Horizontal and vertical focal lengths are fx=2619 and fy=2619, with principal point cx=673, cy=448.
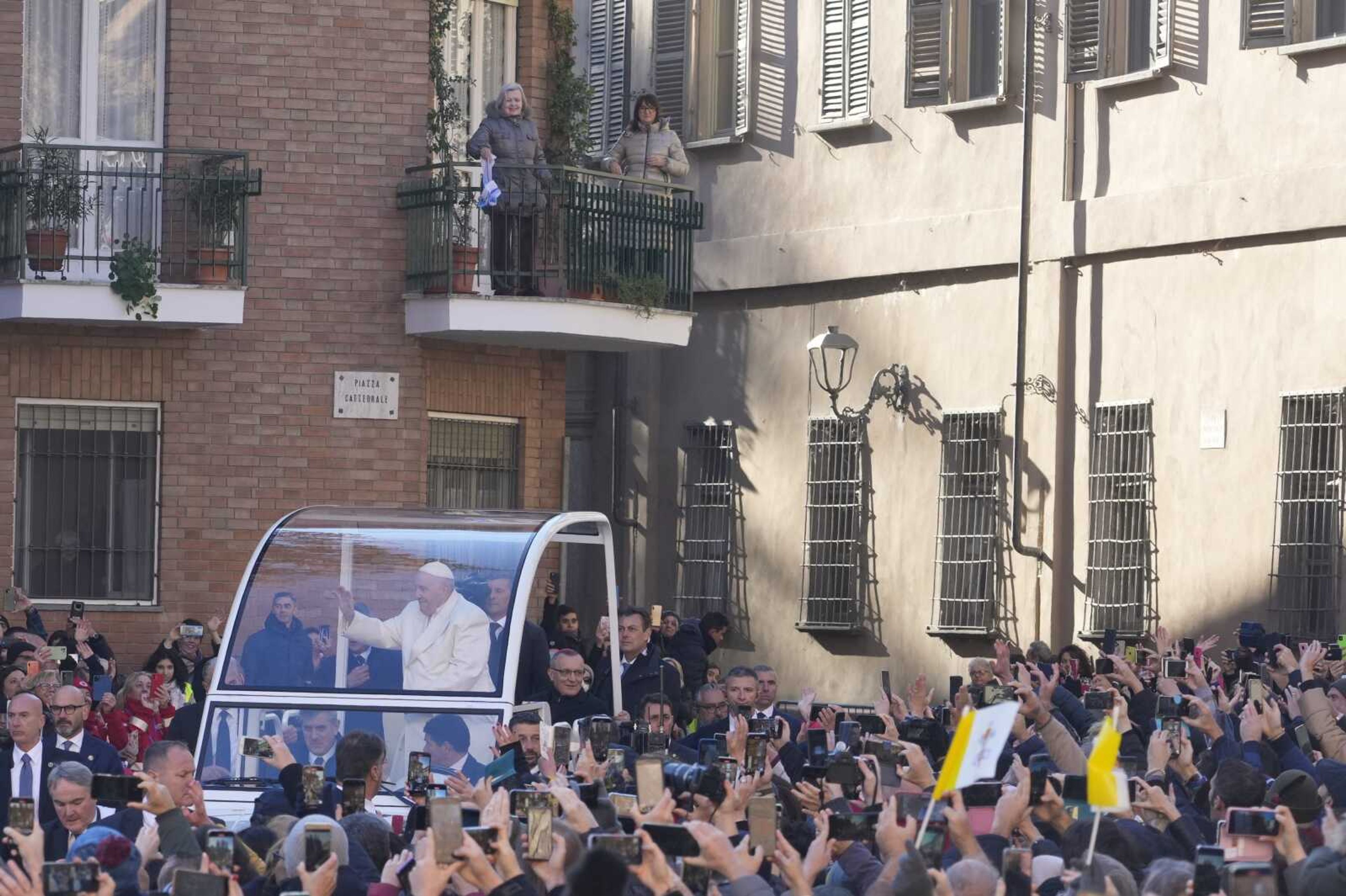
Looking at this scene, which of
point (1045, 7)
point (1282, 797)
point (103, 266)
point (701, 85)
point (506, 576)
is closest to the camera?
point (1282, 797)

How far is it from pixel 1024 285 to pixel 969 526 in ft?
6.81

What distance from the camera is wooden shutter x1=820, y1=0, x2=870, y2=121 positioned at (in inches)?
900

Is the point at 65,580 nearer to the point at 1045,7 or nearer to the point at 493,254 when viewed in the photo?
the point at 493,254

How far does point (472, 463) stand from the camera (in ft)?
68.7

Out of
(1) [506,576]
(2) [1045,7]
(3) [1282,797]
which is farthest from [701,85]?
(3) [1282,797]

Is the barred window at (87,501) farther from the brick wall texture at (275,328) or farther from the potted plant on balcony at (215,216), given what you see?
the potted plant on balcony at (215,216)

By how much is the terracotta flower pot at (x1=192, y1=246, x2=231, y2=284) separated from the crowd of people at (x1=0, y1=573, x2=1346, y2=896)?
3840 millimetres

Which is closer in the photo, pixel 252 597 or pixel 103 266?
pixel 252 597

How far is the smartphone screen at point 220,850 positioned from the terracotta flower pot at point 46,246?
11.3 m

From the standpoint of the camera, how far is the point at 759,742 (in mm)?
10609

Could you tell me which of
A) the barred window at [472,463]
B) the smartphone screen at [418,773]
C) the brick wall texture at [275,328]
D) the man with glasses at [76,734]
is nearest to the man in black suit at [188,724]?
the man with glasses at [76,734]

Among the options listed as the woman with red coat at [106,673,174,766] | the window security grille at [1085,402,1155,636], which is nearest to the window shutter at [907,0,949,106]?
the window security grille at [1085,402,1155,636]

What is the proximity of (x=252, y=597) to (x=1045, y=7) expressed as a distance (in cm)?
A: 1000

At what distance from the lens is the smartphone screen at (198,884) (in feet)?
24.0
